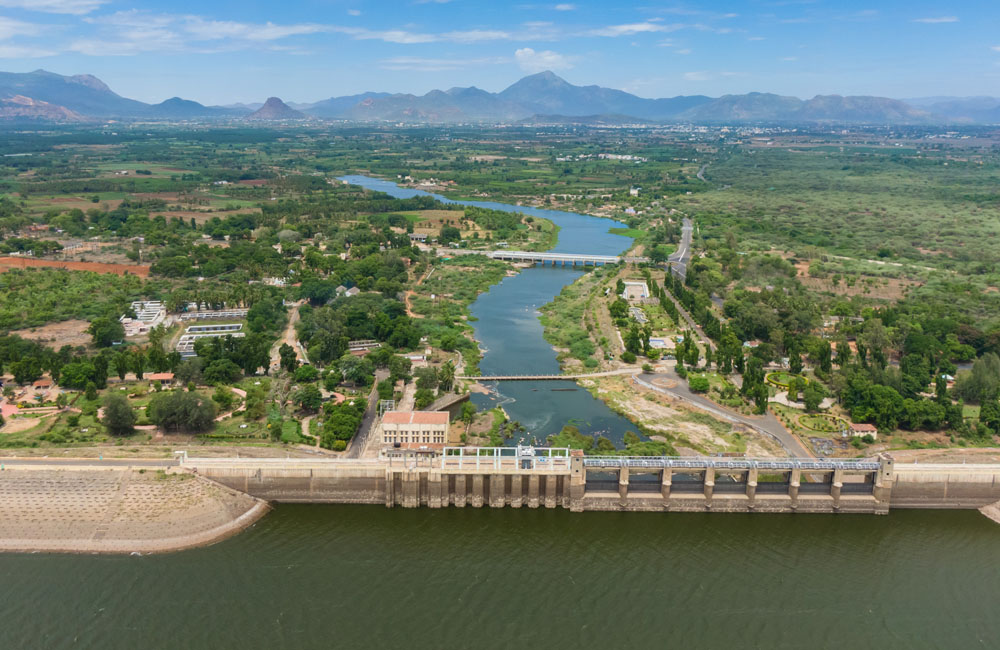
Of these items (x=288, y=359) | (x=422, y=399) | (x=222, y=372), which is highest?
(x=288, y=359)

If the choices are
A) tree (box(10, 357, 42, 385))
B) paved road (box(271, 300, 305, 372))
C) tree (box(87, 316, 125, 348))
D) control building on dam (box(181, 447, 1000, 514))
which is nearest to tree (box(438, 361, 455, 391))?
paved road (box(271, 300, 305, 372))

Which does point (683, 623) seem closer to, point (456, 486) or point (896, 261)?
point (456, 486)

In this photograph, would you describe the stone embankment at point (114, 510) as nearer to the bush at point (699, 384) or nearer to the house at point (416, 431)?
the house at point (416, 431)

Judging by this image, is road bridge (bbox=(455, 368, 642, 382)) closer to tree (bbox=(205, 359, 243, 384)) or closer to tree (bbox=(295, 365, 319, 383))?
tree (bbox=(295, 365, 319, 383))

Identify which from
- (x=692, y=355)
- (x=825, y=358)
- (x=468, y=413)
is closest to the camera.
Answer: (x=468, y=413)

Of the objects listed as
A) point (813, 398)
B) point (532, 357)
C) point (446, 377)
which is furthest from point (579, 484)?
point (532, 357)

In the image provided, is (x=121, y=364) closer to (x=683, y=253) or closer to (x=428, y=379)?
(x=428, y=379)

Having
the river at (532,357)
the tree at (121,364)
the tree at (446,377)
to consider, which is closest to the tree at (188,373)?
the tree at (121,364)

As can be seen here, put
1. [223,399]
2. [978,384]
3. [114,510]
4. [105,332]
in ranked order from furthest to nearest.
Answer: [105,332]
[978,384]
[223,399]
[114,510]
